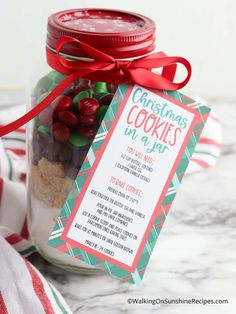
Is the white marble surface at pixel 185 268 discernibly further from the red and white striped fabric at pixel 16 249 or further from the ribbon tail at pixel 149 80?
the ribbon tail at pixel 149 80

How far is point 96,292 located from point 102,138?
17cm

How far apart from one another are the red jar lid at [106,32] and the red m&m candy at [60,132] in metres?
0.07

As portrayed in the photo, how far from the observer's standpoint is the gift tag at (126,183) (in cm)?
58

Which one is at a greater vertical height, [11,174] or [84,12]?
[84,12]

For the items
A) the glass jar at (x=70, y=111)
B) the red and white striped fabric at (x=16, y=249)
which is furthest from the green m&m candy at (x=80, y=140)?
the red and white striped fabric at (x=16, y=249)

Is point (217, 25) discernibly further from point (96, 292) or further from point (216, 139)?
point (96, 292)

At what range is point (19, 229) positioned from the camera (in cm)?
73

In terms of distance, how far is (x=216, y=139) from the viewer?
930 mm

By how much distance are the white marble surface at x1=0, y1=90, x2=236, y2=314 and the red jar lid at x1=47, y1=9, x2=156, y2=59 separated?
0.25 metres

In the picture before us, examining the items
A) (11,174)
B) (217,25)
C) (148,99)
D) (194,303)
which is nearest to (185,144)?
(148,99)

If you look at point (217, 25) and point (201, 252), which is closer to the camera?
Result: point (201, 252)

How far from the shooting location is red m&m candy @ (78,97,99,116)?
0.58 m

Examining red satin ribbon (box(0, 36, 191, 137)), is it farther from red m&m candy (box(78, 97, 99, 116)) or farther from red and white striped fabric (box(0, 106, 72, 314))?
red and white striped fabric (box(0, 106, 72, 314))

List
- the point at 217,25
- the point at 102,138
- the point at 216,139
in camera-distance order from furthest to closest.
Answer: the point at 217,25, the point at 216,139, the point at 102,138
